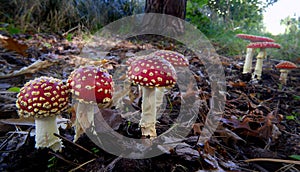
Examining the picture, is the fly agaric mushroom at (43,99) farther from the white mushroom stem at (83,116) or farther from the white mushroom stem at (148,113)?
the white mushroom stem at (148,113)

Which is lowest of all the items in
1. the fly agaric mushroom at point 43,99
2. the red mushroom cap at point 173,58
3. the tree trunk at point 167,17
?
the fly agaric mushroom at point 43,99

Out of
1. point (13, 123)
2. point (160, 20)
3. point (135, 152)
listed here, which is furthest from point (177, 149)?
point (160, 20)

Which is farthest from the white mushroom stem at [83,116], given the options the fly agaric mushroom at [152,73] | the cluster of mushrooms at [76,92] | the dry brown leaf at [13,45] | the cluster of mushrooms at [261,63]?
the cluster of mushrooms at [261,63]

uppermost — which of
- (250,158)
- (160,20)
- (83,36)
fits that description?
(160,20)

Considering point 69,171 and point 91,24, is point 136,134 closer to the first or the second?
point 69,171

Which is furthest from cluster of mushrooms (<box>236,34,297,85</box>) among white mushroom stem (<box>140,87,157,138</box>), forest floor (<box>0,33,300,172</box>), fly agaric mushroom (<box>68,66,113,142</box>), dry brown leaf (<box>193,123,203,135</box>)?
fly agaric mushroom (<box>68,66,113,142</box>)

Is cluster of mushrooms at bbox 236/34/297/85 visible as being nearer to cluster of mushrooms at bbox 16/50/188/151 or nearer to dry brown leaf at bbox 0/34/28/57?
cluster of mushrooms at bbox 16/50/188/151

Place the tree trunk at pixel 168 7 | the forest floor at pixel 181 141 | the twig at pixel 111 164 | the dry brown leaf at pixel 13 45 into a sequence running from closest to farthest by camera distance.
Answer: the twig at pixel 111 164
the forest floor at pixel 181 141
the dry brown leaf at pixel 13 45
the tree trunk at pixel 168 7
